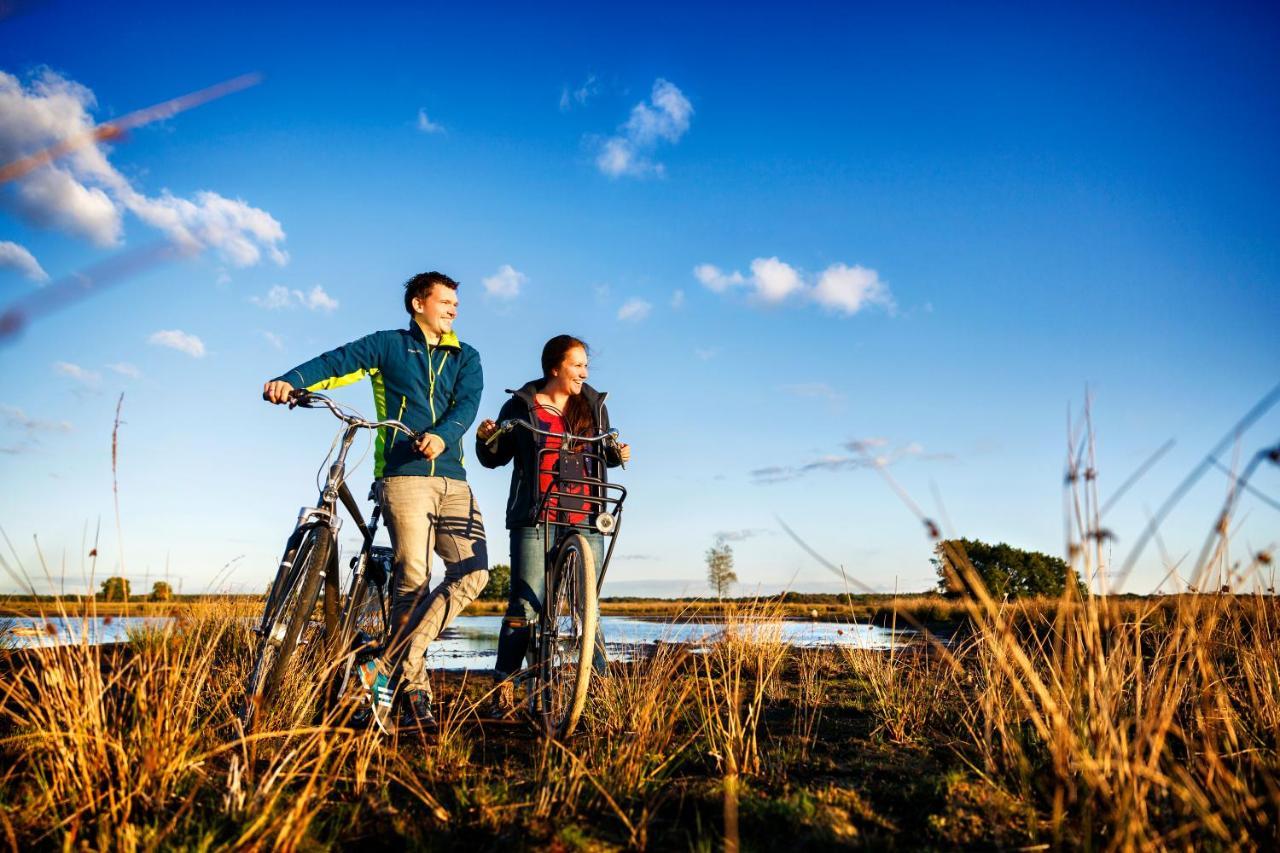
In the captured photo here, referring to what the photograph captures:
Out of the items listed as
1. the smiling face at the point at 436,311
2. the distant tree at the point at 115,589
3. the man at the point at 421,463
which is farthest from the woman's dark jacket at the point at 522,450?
the distant tree at the point at 115,589

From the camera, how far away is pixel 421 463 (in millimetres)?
3896

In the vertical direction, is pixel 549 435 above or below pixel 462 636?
above

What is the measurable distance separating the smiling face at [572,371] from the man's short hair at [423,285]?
743 millimetres

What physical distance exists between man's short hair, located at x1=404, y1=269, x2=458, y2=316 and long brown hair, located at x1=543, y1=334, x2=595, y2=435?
668 millimetres

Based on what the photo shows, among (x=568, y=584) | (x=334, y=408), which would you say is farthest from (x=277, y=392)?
(x=568, y=584)

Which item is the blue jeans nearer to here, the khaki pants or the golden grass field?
the khaki pants

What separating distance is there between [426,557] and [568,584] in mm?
763

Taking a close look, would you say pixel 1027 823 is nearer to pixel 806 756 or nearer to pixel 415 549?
pixel 806 756

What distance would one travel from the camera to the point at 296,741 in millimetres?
3094

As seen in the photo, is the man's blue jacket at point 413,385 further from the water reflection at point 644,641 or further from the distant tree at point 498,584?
the distant tree at point 498,584

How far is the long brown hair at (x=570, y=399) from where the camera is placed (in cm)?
461

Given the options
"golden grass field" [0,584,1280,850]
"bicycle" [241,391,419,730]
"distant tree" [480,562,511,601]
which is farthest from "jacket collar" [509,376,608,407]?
"distant tree" [480,562,511,601]

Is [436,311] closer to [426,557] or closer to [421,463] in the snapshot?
[421,463]

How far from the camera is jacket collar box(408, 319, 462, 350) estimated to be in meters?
4.21
